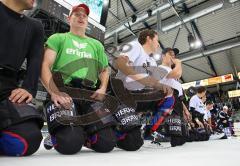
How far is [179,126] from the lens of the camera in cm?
245

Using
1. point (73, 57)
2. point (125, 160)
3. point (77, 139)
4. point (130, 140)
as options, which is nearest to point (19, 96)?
point (77, 139)

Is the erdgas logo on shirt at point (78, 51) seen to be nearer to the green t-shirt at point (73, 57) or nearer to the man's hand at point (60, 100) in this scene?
the green t-shirt at point (73, 57)

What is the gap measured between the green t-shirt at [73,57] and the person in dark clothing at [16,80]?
6.4 inches

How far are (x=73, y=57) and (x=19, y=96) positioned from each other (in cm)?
52

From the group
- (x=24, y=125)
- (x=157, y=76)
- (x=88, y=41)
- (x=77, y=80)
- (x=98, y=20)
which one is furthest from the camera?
(x=98, y=20)

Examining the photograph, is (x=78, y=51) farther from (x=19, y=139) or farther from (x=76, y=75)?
(x=19, y=139)

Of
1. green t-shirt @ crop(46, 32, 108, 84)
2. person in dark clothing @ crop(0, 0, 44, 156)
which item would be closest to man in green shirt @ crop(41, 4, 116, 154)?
green t-shirt @ crop(46, 32, 108, 84)

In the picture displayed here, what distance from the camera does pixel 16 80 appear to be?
156cm

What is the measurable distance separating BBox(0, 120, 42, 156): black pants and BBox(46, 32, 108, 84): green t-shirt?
48cm

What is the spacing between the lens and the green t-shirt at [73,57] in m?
1.81

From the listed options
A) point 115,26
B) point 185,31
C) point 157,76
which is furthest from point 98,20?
point 185,31

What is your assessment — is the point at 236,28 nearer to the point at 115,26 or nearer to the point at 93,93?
the point at 115,26

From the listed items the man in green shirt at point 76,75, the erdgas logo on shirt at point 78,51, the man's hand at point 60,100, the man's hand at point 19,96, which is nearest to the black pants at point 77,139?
the man in green shirt at point 76,75

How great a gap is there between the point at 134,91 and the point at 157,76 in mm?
431
